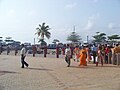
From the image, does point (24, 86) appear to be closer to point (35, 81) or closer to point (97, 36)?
point (35, 81)

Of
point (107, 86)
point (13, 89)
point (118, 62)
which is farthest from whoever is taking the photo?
point (118, 62)

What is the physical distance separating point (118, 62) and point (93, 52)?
2.56 meters

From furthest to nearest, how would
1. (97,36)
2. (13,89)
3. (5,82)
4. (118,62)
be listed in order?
(97,36), (118,62), (5,82), (13,89)

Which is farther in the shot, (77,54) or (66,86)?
(77,54)

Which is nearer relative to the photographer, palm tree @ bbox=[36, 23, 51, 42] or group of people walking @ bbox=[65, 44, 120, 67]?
group of people walking @ bbox=[65, 44, 120, 67]

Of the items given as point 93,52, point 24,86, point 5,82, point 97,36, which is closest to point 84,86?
point 24,86

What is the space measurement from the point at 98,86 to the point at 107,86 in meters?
0.33

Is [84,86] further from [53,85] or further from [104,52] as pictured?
[104,52]

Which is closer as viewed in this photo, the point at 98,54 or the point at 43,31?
the point at 98,54

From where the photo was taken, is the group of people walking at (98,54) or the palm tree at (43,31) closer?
the group of people walking at (98,54)

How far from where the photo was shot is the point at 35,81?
40.4 ft

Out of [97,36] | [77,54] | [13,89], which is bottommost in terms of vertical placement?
[13,89]

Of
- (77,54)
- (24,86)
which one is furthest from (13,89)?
(77,54)

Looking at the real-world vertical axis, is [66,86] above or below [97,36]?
below
